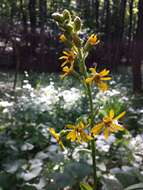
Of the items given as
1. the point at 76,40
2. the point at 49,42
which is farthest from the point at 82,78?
the point at 49,42

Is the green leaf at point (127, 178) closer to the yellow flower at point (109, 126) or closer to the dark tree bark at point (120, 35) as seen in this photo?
the yellow flower at point (109, 126)

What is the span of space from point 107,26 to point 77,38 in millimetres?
13184

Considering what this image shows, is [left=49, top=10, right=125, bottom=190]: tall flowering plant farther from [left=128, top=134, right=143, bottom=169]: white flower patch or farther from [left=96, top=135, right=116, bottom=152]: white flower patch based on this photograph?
[left=128, top=134, right=143, bottom=169]: white flower patch

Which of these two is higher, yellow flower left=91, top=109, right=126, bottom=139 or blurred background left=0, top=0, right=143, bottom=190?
yellow flower left=91, top=109, right=126, bottom=139

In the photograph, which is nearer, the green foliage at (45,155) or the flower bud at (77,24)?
the flower bud at (77,24)

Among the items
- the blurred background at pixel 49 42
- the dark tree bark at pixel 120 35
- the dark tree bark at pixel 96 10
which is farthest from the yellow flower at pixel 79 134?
the dark tree bark at pixel 96 10

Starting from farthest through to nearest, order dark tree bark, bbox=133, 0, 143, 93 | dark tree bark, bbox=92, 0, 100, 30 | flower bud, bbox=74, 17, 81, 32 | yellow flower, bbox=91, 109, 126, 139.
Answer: dark tree bark, bbox=92, 0, 100, 30 < dark tree bark, bbox=133, 0, 143, 93 < flower bud, bbox=74, 17, 81, 32 < yellow flower, bbox=91, 109, 126, 139

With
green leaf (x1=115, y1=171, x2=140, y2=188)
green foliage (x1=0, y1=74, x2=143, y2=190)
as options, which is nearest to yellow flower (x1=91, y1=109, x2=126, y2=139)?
green foliage (x1=0, y1=74, x2=143, y2=190)

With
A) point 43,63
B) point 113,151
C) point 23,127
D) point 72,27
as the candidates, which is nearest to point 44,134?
point 23,127

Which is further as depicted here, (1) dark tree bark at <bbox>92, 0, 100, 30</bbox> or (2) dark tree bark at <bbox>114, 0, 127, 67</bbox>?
(1) dark tree bark at <bbox>92, 0, 100, 30</bbox>

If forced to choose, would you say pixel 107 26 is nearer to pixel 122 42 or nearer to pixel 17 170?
pixel 122 42

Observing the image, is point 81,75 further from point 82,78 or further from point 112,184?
point 112,184

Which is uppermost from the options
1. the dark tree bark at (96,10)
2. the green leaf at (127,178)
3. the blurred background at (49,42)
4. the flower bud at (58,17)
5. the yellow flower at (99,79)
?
the flower bud at (58,17)

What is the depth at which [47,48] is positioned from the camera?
1336 centimetres
